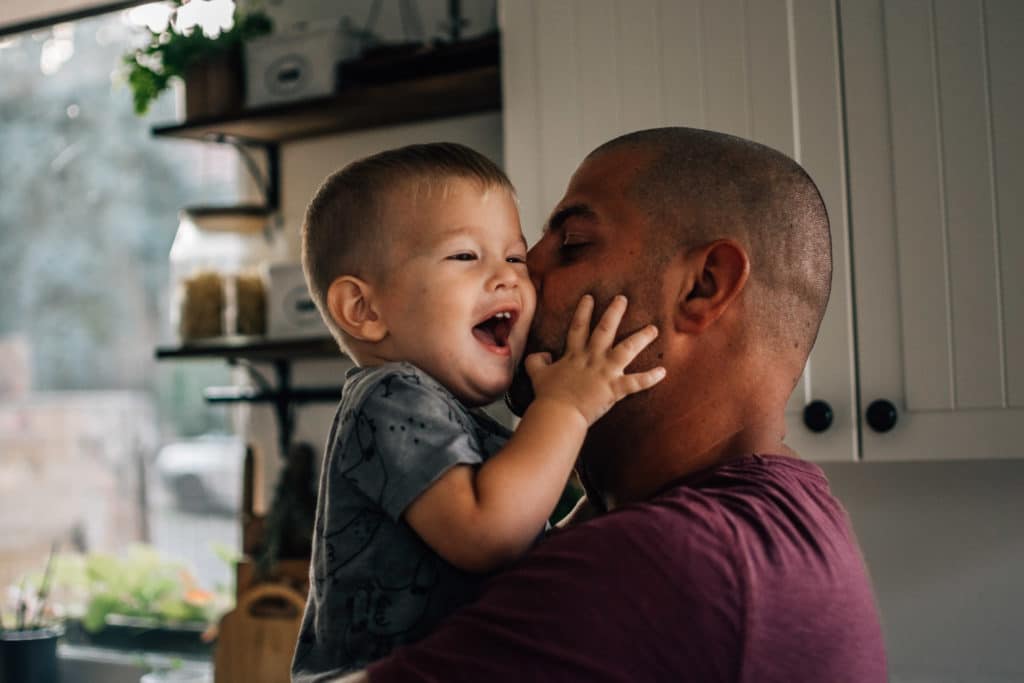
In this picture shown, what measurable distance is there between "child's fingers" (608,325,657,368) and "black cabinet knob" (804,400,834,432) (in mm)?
840

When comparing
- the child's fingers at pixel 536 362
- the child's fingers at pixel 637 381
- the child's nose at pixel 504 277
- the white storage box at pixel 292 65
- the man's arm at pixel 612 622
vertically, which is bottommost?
the man's arm at pixel 612 622

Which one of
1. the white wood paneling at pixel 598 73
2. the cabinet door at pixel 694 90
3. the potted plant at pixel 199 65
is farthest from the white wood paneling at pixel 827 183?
the potted plant at pixel 199 65

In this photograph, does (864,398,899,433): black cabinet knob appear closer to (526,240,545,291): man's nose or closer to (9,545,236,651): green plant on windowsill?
(526,240,545,291): man's nose

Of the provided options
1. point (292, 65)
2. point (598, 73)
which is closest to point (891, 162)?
point (598, 73)

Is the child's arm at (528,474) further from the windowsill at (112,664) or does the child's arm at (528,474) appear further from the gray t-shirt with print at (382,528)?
the windowsill at (112,664)

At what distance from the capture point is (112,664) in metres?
2.94

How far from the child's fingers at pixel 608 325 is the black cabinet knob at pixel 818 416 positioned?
0.85 meters

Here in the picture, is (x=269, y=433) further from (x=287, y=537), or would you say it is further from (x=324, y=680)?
(x=324, y=680)

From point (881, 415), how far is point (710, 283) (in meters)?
0.84

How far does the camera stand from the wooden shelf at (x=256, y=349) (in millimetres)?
2299

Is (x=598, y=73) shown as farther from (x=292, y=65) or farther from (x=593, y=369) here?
(x=593, y=369)

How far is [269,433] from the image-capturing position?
2738mm

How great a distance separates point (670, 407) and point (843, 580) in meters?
0.26

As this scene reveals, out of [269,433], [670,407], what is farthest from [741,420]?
[269,433]
